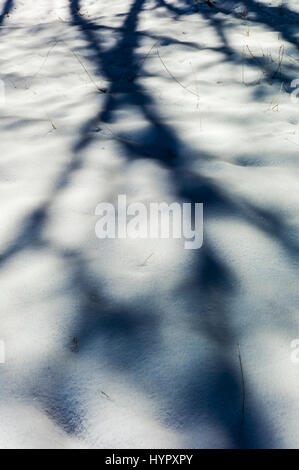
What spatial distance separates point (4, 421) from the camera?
75 centimetres

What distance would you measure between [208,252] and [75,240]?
40 cm

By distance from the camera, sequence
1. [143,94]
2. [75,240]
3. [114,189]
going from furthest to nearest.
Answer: [143,94] < [114,189] < [75,240]

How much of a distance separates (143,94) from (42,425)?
69.0 inches

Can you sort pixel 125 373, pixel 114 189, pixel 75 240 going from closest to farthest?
1. pixel 125 373
2. pixel 75 240
3. pixel 114 189

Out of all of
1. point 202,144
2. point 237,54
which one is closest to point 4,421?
point 202,144

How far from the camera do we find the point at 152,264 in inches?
42.8

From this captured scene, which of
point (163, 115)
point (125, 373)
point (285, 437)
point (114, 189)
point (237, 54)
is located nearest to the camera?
point (285, 437)

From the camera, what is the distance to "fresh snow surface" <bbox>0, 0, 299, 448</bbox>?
0.76 meters

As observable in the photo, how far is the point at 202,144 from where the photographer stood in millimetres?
1631

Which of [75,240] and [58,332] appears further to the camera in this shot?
[75,240]

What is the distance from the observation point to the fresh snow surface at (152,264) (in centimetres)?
76

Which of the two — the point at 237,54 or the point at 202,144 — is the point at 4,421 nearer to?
the point at 202,144

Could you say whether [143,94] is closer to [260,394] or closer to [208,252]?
[208,252]

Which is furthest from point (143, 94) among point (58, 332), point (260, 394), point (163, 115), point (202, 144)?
point (260, 394)
